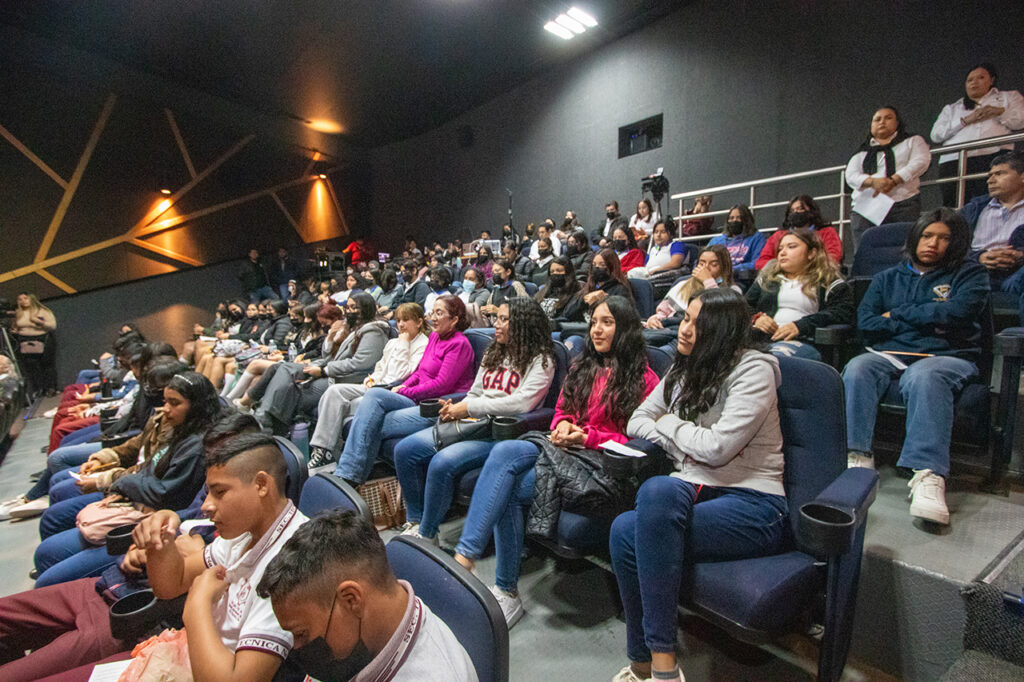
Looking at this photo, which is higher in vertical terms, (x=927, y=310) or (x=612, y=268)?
(x=612, y=268)

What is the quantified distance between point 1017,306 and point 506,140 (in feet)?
28.8

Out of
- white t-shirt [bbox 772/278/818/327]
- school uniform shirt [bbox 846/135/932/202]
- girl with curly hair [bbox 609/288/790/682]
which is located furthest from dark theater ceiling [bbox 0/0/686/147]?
girl with curly hair [bbox 609/288/790/682]

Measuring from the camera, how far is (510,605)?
67.9 inches

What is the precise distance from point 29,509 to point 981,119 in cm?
689

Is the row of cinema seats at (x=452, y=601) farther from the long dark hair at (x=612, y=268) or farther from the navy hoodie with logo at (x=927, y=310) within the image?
the long dark hair at (x=612, y=268)

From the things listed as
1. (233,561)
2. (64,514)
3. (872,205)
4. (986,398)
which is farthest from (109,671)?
(872,205)

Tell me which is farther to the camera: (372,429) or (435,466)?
(372,429)

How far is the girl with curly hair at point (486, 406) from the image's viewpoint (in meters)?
2.10

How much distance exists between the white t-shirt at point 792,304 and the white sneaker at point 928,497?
0.98 meters

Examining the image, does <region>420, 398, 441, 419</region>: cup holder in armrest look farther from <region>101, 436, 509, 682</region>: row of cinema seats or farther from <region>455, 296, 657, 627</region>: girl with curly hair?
<region>101, 436, 509, 682</region>: row of cinema seats

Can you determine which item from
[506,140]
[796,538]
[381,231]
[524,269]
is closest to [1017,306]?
[796,538]

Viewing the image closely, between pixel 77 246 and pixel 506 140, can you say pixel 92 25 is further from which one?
pixel 506 140

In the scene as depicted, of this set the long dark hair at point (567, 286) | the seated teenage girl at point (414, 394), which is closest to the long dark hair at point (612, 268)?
the long dark hair at point (567, 286)

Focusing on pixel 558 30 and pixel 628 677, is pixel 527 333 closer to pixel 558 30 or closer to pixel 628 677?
pixel 628 677
